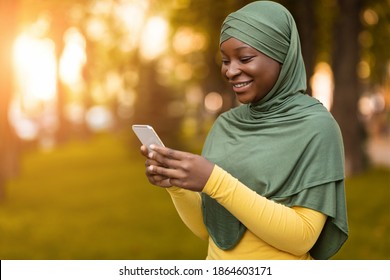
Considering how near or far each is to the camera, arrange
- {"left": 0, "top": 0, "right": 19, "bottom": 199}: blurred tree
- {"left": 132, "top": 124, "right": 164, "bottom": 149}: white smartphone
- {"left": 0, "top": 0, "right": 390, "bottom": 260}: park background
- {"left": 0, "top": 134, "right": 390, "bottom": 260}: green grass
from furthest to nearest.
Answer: {"left": 0, "top": 0, "right": 19, "bottom": 199}: blurred tree
{"left": 0, "top": 0, "right": 390, "bottom": 260}: park background
{"left": 0, "top": 134, "right": 390, "bottom": 260}: green grass
{"left": 132, "top": 124, "right": 164, "bottom": 149}: white smartphone

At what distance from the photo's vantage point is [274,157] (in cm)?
244

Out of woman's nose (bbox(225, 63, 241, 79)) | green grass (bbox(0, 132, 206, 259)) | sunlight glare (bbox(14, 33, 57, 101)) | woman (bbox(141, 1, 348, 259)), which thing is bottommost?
green grass (bbox(0, 132, 206, 259))

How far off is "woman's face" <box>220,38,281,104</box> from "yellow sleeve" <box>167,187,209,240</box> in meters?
0.43

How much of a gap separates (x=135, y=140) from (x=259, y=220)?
907 inches

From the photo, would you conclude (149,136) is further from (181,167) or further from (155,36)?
(155,36)

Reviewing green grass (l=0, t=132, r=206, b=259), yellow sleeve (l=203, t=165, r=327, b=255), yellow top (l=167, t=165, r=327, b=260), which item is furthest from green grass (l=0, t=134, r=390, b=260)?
yellow sleeve (l=203, t=165, r=327, b=255)

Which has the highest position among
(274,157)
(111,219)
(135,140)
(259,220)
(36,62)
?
(274,157)

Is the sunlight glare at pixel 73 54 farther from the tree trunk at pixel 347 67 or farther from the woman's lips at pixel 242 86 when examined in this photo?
the woman's lips at pixel 242 86

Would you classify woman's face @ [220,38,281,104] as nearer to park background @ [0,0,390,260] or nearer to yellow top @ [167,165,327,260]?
yellow top @ [167,165,327,260]

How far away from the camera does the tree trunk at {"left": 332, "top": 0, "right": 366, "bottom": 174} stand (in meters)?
15.2

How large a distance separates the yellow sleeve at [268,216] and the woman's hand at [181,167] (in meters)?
0.03

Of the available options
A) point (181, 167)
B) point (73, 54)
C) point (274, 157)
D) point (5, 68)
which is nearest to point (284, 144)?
point (274, 157)

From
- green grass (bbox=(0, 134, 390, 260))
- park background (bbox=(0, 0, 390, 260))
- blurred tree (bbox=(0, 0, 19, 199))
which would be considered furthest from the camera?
blurred tree (bbox=(0, 0, 19, 199))
